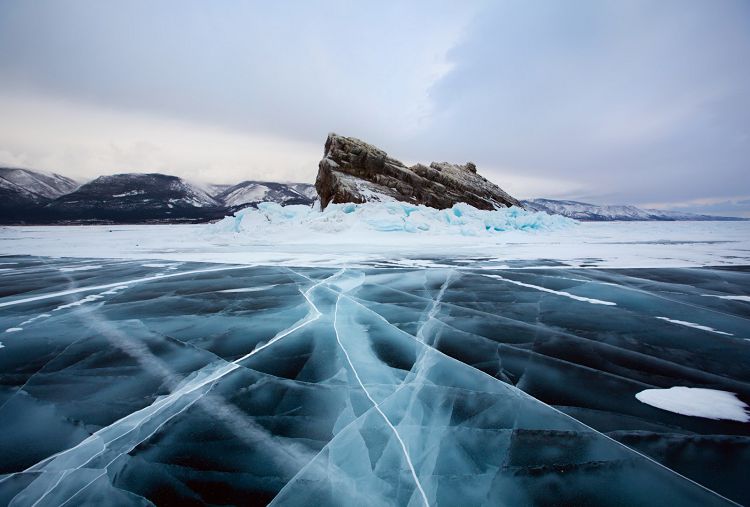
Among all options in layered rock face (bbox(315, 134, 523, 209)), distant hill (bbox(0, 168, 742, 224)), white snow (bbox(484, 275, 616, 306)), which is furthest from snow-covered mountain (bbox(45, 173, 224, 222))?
white snow (bbox(484, 275, 616, 306))

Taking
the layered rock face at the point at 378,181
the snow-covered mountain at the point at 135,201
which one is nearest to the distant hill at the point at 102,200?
the snow-covered mountain at the point at 135,201

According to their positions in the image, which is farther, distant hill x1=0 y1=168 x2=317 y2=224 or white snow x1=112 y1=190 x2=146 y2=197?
white snow x1=112 y1=190 x2=146 y2=197

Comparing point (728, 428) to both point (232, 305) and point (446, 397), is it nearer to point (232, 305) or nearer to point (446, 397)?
point (446, 397)

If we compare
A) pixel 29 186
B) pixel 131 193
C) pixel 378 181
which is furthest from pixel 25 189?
pixel 378 181

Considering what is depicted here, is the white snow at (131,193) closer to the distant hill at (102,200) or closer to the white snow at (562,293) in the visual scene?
the distant hill at (102,200)

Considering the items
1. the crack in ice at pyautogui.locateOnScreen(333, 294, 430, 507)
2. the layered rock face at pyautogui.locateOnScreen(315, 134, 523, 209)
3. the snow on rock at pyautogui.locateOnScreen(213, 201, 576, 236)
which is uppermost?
the layered rock face at pyautogui.locateOnScreen(315, 134, 523, 209)

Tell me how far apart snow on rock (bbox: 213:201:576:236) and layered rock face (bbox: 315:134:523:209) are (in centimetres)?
473

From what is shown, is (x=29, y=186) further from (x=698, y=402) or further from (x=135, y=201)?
(x=698, y=402)

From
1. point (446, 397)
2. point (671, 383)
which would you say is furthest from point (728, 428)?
point (446, 397)

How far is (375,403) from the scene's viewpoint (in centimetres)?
200

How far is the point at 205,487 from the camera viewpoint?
137 cm

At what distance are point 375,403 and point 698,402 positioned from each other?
193 cm

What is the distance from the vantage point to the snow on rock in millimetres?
17922

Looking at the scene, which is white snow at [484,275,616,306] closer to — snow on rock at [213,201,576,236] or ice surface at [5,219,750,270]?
ice surface at [5,219,750,270]
